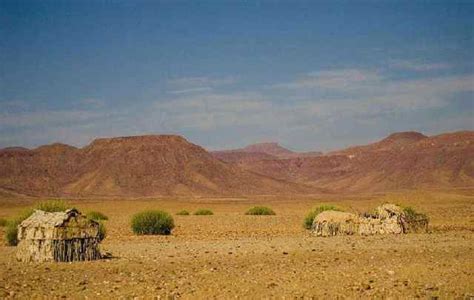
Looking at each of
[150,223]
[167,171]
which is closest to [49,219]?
[150,223]

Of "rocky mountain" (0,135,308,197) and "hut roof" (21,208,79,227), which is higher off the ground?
"rocky mountain" (0,135,308,197)

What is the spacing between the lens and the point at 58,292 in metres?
12.7

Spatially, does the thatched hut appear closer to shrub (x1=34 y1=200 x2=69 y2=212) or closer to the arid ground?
the arid ground

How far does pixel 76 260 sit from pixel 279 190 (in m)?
110

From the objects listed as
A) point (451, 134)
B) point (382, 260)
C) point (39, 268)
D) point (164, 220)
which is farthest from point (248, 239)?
point (451, 134)

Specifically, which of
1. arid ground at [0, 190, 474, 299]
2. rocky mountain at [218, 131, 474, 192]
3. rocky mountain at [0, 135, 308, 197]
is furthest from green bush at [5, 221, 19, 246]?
rocky mountain at [218, 131, 474, 192]

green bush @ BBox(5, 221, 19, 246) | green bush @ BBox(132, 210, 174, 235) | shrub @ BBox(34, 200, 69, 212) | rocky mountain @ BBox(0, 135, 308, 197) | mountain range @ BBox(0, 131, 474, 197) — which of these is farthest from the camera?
mountain range @ BBox(0, 131, 474, 197)

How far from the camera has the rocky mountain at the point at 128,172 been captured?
380 feet

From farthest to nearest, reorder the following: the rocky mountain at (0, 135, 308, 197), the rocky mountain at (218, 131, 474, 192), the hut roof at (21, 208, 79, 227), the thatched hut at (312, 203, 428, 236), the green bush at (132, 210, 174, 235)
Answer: the rocky mountain at (218, 131, 474, 192)
the rocky mountain at (0, 135, 308, 197)
the green bush at (132, 210, 174, 235)
the thatched hut at (312, 203, 428, 236)
the hut roof at (21, 208, 79, 227)

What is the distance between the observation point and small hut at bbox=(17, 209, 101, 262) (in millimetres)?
17094

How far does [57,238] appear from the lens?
17141mm

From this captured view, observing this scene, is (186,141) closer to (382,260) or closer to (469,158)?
(469,158)

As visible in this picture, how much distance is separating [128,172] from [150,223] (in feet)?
308

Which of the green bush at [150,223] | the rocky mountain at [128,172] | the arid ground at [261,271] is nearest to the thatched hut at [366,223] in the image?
the arid ground at [261,271]
